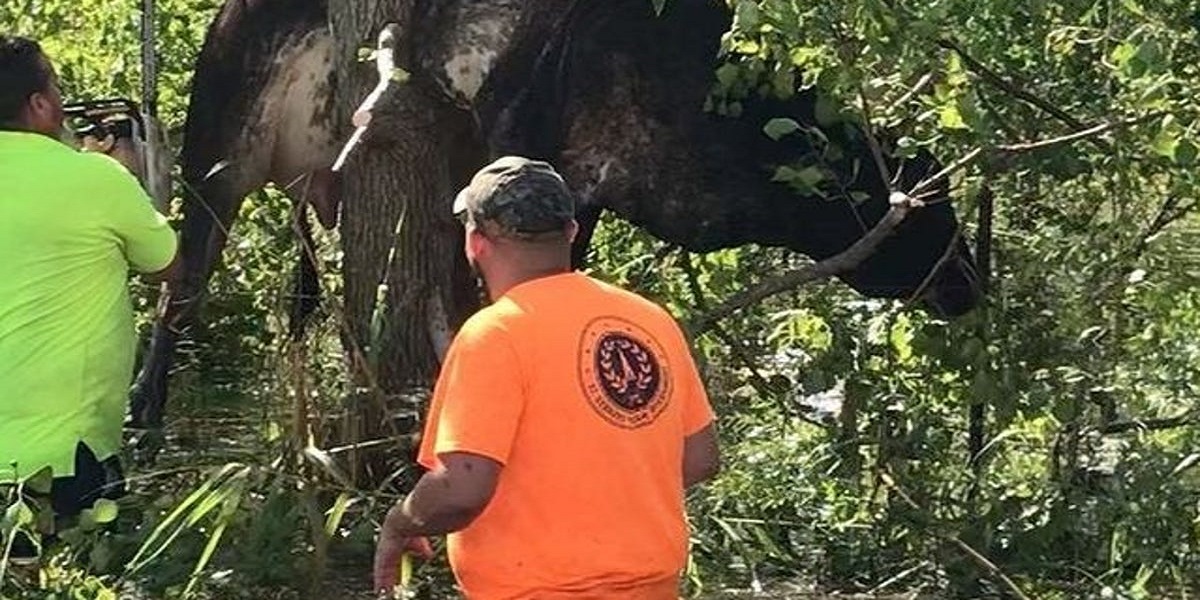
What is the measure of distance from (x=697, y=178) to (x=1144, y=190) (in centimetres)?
146

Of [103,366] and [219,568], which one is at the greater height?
[103,366]

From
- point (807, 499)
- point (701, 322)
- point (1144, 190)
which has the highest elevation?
point (1144, 190)

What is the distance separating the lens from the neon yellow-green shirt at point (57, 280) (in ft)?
17.5

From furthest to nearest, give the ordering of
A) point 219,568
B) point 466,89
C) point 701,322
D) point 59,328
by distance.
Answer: point 466,89 → point 701,322 → point 219,568 → point 59,328

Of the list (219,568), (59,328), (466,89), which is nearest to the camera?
(59,328)

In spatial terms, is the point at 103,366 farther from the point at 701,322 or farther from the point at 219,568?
the point at 701,322

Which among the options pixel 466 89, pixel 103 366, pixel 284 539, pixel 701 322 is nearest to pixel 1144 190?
pixel 701 322

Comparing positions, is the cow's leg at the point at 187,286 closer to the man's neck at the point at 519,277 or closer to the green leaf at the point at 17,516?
the green leaf at the point at 17,516

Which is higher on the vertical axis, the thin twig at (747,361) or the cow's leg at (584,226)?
the cow's leg at (584,226)

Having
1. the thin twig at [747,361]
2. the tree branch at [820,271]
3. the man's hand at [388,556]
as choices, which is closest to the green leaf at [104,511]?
the man's hand at [388,556]

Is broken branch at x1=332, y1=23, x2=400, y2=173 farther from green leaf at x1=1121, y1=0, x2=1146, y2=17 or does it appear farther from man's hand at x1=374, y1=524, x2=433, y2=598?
man's hand at x1=374, y1=524, x2=433, y2=598

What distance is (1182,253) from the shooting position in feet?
24.0

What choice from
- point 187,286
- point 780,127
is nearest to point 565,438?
point 780,127

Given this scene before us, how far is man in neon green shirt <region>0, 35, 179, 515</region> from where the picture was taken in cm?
532
